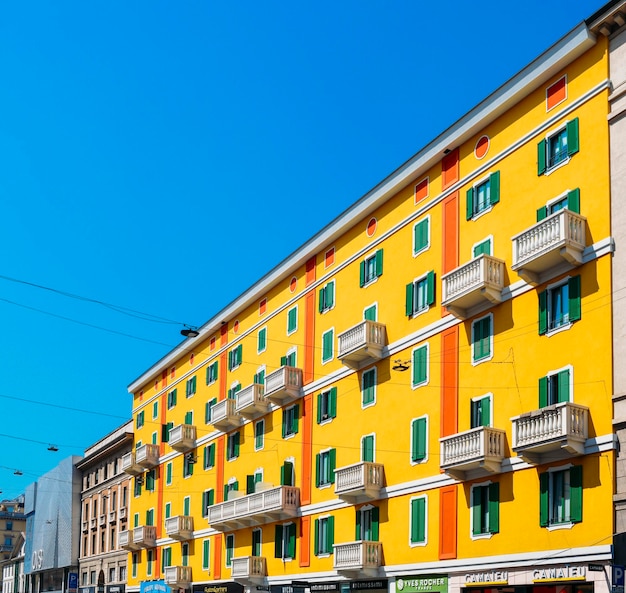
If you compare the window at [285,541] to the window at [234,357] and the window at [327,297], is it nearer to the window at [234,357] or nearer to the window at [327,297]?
the window at [327,297]

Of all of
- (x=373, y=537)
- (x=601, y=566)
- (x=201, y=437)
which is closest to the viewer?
(x=601, y=566)

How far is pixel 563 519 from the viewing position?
3259 centimetres

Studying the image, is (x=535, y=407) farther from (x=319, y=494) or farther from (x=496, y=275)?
(x=319, y=494)

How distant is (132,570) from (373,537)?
3905 cm

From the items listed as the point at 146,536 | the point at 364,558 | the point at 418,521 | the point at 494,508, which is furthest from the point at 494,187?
the point at 146,536

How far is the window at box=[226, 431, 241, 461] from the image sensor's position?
6029cm

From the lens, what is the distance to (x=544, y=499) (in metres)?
33.5

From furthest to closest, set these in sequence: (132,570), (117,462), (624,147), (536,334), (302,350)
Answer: (117,462), (132,570), (302,350), (536,334), (624,147)

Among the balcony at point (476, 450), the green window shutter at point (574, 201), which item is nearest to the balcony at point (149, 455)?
the balcony at point (476, 450)

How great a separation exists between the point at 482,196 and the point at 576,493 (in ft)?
42.5

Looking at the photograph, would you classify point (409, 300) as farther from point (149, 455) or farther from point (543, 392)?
point (149, 455)

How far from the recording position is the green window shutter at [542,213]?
35.6 m

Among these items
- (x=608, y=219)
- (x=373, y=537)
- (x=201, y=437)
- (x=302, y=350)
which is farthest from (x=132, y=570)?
(x=608, y=219)

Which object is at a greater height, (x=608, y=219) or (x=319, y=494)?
(x=608, y=219)
